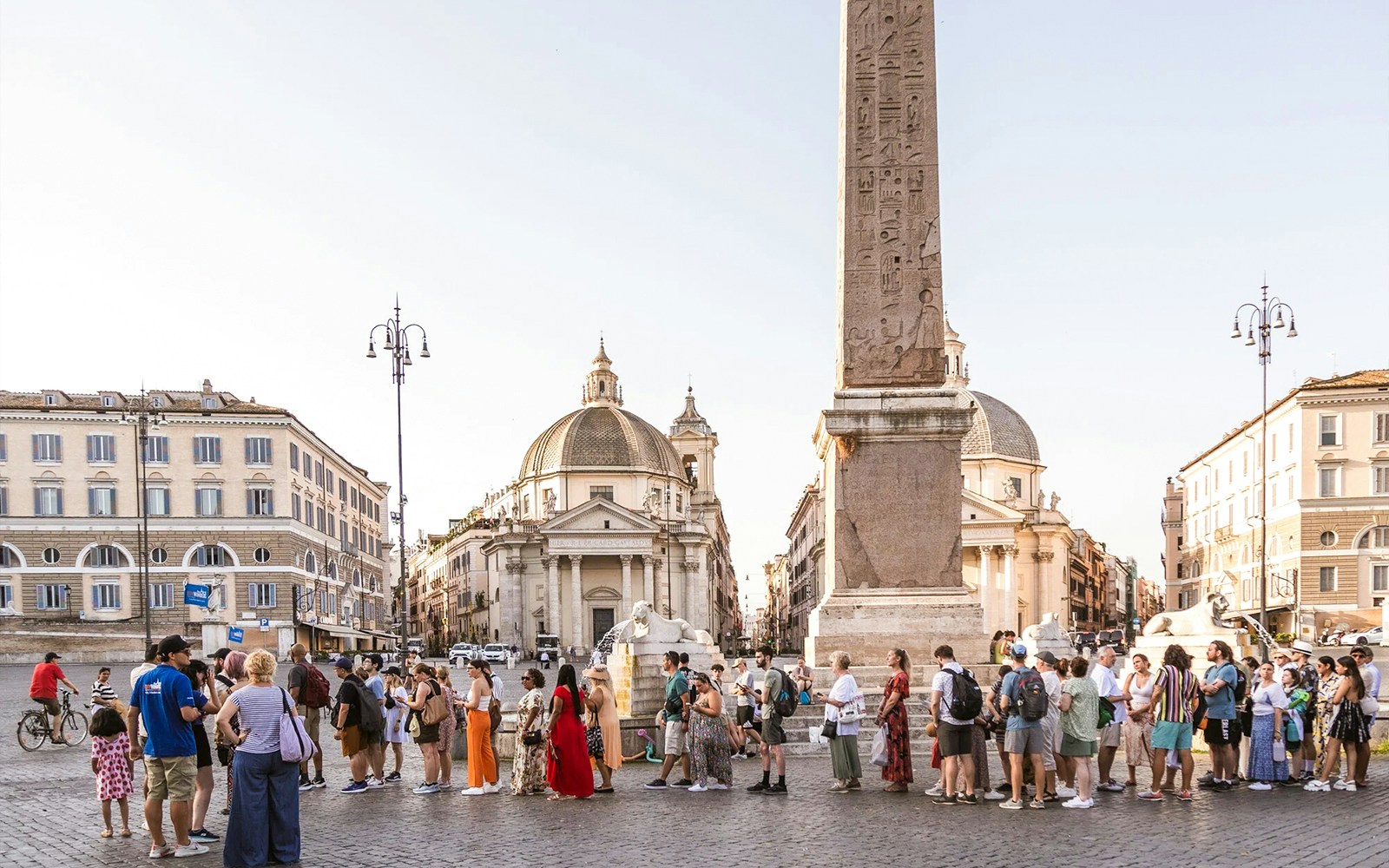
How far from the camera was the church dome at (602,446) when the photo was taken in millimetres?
82812

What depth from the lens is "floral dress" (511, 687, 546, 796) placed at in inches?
470

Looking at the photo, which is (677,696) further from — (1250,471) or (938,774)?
(1250,471)

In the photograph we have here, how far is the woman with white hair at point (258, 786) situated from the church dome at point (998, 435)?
69.2 meters

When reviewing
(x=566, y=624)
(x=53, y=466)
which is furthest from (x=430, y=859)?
(x=566, y=624)

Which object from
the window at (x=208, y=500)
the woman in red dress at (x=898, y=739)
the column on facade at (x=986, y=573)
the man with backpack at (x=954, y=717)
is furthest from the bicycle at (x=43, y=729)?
the column on facade at (x=986, y=573)

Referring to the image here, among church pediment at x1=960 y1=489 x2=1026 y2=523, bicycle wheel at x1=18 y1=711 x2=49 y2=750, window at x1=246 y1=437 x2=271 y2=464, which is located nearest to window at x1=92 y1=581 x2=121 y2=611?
window at x1=246 y1=437 x2=271 y2=464

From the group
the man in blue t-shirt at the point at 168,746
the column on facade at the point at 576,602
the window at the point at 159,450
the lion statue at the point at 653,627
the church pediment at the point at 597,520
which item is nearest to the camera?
the man in blue t-shirt at the point at 168,746

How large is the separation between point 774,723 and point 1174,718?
323 cm

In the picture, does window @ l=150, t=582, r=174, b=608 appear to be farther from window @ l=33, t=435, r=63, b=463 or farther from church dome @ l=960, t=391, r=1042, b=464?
church dome @ l=960, t=391, r=1042, b=464

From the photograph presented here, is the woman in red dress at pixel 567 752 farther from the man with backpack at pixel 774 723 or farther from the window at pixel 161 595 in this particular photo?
the window at pixel 161 595

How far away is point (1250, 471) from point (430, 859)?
60256 millimetres

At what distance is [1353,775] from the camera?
38.1 feet

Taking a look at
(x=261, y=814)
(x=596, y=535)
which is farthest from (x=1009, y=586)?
(x=261, y=814)

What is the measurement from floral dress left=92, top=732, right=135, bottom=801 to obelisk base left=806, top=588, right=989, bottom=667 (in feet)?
24.5
